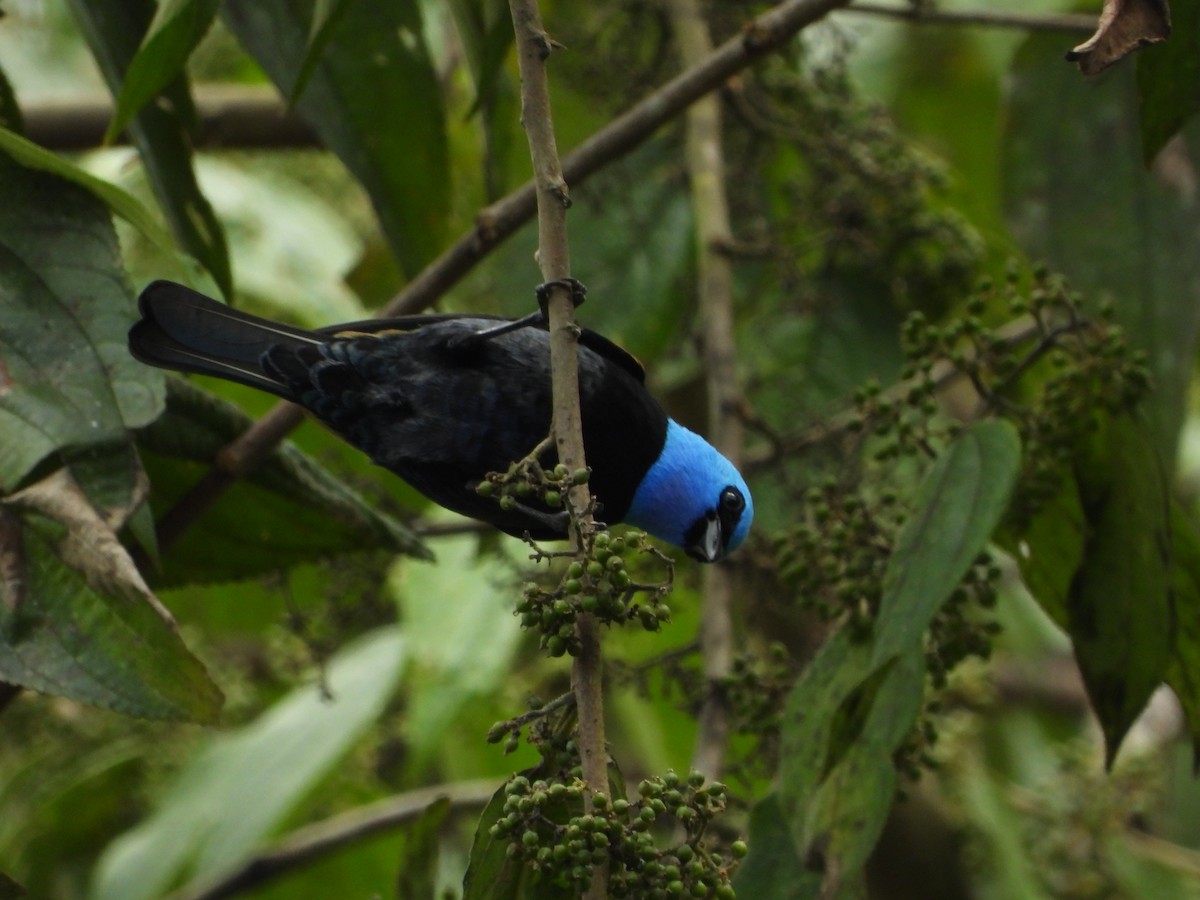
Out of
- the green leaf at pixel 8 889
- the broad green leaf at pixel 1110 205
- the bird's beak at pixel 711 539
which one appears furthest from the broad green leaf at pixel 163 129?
the broad green leaf at pixel 1110 205

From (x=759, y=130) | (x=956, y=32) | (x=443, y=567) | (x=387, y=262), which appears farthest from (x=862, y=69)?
(x=443, y=567)

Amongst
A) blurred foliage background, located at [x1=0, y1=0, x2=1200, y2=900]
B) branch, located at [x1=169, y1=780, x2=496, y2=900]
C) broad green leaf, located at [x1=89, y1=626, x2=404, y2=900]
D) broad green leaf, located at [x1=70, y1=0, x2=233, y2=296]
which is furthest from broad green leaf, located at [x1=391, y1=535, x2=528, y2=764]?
broad green leaf, located at [x1=70, y1=0, x2=233, y2=296]

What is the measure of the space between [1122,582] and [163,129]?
1.72m

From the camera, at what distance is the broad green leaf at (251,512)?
2422mm

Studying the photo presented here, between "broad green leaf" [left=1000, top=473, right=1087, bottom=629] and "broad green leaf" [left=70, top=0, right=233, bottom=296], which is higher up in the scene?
"broad green leaf" [left=70, top=0, right=233, bottom=296]

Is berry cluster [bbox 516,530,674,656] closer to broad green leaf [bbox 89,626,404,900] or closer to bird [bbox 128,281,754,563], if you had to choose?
bird [bbox 128,281,754,563]

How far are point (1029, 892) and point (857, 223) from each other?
168 cm

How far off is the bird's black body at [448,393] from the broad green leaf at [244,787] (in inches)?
50.1

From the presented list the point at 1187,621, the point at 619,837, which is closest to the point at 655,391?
the point at 1187,621

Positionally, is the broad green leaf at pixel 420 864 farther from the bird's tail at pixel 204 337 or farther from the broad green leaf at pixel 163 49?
the broad green leaf at pixel 163 49

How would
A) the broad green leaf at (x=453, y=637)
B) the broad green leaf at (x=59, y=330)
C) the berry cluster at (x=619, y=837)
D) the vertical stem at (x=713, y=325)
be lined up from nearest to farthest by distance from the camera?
the berry cluster at (x=619, y=837) → the broad green leaf at (x=59, y=330) → the vertical stem at (x=713, y=325) → the broad green leaf at (x=453, y=637)

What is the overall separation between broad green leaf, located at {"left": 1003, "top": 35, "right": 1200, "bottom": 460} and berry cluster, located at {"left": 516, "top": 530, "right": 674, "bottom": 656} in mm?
1559

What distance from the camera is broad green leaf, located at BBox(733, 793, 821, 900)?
7.10 feet

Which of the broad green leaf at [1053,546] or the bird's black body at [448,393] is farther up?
the bird's black body at [448,393]
